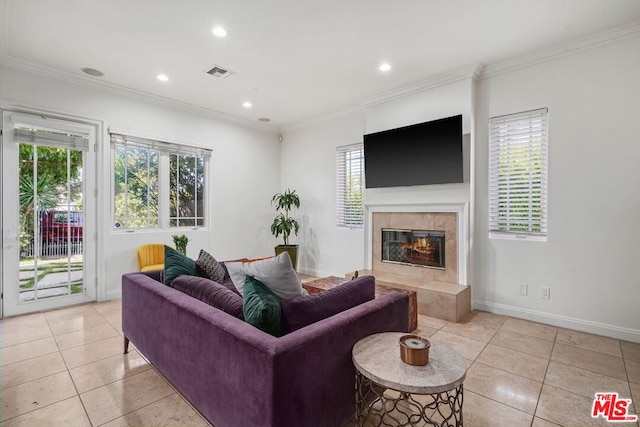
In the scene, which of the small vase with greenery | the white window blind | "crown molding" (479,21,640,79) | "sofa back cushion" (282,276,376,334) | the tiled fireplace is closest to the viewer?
"sofa back cushion" (282,276,376,334)

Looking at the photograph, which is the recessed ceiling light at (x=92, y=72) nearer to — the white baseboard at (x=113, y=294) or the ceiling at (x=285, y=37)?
the ceiling at (x=285, y=37)

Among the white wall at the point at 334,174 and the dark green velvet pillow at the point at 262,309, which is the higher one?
the white wall at the point at 334,174

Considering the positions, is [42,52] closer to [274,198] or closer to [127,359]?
[127,359]

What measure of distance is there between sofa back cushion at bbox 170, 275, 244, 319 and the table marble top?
0.70 meters

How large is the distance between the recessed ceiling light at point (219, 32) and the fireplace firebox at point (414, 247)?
318cm

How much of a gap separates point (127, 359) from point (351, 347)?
213cm

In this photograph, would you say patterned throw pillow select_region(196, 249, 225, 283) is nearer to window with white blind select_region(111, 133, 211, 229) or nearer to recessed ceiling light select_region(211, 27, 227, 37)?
recessed ceiling light select_region(211, 27, 227, 37)

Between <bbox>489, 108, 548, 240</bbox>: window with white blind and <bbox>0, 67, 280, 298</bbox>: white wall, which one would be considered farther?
<bbox>0, 67, 280, 298</bbox>: white wall

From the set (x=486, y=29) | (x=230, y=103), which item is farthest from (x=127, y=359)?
(x=486, y=29)

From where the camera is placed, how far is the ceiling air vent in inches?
146

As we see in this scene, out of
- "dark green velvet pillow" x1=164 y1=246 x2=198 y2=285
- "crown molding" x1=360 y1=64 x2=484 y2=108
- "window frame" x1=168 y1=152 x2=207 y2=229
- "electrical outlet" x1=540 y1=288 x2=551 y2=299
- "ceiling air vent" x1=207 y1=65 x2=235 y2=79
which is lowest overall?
"electrical outlet" x1=540 y1=288 x2=551 y2=299

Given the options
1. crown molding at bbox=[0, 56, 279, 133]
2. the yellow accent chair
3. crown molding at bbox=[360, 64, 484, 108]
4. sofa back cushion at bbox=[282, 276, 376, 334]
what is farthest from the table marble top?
crown molding at bbox=[0, 56, 279, 133]

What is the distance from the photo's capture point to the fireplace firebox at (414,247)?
4.03 meters

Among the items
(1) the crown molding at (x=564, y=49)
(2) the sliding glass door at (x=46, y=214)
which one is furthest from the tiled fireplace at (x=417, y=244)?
(2) the sliding glass door at (x=46, y=214)
